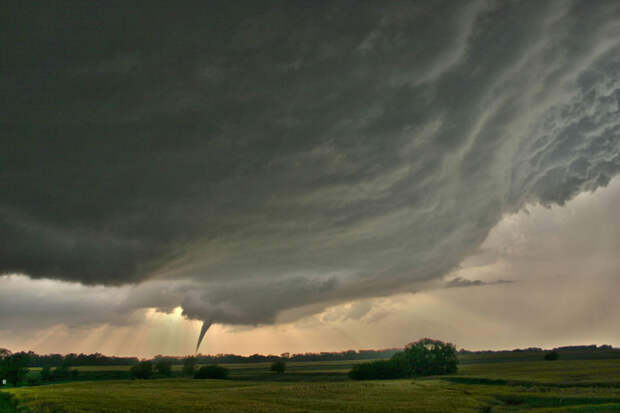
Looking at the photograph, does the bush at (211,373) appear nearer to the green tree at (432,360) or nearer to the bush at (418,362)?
the bush at (418,362)

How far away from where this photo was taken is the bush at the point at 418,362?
166m

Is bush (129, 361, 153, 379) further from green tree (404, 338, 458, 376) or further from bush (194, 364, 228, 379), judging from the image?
green tree (404, 338, 458, 376)

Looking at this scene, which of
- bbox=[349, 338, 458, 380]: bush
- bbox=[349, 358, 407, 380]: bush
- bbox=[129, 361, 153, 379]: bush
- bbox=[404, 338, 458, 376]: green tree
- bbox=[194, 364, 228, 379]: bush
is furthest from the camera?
bbox=[129, 361, 153, 379]: bush

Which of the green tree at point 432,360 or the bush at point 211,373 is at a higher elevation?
the green tree at point 432,360

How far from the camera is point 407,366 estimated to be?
17200 centimetres

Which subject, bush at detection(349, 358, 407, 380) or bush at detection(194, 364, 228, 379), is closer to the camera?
bush at detection(349, 358, 407, 380)

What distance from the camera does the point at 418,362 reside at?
17550 centimetres

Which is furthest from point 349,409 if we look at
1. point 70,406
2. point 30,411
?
point 30,411

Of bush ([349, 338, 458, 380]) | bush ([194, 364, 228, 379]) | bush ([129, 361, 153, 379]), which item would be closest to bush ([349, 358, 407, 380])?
bush ([349, 338, 458, 380])

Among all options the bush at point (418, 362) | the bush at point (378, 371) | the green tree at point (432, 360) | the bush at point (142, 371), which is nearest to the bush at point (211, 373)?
the bush at point (142, 371)

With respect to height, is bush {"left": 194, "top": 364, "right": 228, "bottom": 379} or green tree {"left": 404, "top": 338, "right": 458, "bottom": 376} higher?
green tree {"left": 404, "top": 338, "right": 458, "bottom": 376}

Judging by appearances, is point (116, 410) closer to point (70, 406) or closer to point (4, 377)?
point (70, 406)

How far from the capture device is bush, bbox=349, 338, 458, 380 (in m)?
166

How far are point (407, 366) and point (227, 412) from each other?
129 meters
